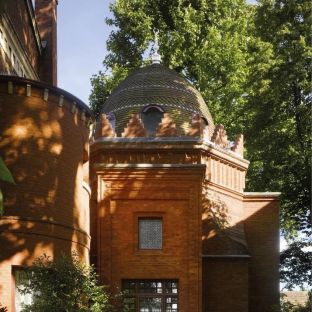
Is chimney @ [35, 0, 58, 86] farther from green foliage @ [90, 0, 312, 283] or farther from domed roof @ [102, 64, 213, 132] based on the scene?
green foliage @ [90, 0, 312, 283]

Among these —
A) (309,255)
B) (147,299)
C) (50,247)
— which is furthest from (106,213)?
(309,255)

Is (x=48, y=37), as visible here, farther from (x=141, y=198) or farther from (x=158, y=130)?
(x=141, y=198)

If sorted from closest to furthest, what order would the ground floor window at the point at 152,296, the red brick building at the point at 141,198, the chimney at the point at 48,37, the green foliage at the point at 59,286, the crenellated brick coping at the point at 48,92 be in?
1. the green foliage at the point at 59,286
2. the red brick building at the point at 141,198
3. the crenellated brick coping at the point at 48,92
4. the ground floor window at the point at 152,296
5. the chimney at the point at 48,37

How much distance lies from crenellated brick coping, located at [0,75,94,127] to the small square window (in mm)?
4935

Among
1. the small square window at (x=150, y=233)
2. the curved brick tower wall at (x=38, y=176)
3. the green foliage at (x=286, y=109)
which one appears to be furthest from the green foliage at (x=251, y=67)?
the curved brick tower wall at (x=38, y=176)

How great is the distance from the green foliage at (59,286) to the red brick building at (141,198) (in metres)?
0.63

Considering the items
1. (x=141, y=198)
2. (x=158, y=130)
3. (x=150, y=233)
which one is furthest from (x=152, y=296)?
(x=158, y=130)

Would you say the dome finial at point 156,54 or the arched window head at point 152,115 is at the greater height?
→ the dome finial at point 156,54

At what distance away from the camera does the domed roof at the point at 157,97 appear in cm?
2695

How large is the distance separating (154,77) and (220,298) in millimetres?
10108

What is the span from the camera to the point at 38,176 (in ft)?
53.3

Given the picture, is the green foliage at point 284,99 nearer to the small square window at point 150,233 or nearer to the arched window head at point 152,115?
the arched window head at point 152,115

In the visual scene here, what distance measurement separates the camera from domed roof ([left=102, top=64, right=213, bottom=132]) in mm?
26953

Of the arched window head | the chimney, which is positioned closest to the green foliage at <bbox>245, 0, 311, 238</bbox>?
the arched window head
